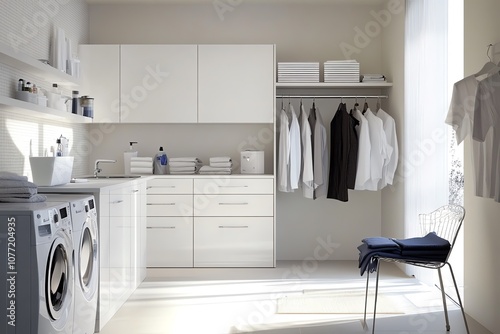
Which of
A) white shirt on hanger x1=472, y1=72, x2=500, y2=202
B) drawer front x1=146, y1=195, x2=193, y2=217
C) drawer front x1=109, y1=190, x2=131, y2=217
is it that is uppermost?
white shirt on hanger x1=472, y1=72, x2=500, y2=202

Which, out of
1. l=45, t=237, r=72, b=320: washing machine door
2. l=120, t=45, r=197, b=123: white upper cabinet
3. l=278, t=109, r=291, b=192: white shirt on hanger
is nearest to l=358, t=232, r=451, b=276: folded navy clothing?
l=45, t=237, r=72, b=320: washing machine door

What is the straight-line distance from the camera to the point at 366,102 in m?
5.75

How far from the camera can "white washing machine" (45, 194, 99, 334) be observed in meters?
2.98

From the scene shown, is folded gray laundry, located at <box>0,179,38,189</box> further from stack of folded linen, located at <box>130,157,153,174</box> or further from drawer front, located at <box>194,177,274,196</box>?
stack of folded linen, located at <box>130,157,153,174</box>

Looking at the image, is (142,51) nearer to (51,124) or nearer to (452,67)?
(51,124)

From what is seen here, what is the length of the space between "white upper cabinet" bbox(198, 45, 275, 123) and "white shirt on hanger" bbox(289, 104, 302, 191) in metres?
0.22

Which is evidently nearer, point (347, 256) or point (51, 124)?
point (51, 124)

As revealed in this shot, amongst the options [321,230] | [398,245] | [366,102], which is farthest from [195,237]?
[398,245]

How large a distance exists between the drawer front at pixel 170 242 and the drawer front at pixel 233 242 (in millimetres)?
73

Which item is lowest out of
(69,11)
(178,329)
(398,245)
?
(178,329)

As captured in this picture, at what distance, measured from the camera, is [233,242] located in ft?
17.7

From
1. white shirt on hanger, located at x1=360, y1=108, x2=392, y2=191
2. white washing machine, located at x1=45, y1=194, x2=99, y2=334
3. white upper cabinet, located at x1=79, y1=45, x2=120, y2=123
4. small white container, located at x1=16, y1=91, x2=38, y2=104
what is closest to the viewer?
white washing machine, located at x1=45, y1=194, x2=99, y2=334

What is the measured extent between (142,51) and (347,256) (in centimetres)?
278

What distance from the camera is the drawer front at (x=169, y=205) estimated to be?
541 cm
